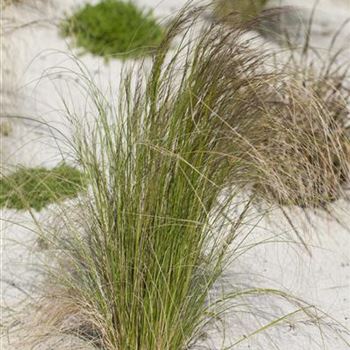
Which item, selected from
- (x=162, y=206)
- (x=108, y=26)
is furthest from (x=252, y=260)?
(x=108, y=26)

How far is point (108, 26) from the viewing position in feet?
20.8

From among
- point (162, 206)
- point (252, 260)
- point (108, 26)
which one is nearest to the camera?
point (162, 206)

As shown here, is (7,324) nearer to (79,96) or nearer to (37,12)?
(79,96)

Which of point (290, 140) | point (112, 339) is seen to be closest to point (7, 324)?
point (112, 339)

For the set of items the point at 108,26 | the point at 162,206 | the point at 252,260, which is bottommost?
the point at 162,206

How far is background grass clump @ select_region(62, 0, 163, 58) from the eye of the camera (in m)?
6.24

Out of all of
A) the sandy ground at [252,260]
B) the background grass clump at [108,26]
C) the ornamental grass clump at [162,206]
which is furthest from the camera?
the background grass clump at [108,26]

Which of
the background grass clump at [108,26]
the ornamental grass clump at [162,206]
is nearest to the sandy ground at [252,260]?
the ornamental grass clump at [162,206]

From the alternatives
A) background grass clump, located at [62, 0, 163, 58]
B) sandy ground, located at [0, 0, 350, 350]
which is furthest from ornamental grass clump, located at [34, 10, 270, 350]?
background grass clump, located at [62, 0, 163, 58]

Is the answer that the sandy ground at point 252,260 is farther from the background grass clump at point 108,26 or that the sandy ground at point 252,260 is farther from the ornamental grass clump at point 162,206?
the background grass clump at point 108,26

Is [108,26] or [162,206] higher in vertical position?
[108,26]

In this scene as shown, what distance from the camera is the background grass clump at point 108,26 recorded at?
624 centimetres

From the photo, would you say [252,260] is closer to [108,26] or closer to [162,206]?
[162,206]

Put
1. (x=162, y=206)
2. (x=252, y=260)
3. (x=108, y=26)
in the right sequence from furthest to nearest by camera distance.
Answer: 1. (x=108, y=26)
2. (x=252, y=260)
3. (x=162, y=206)
